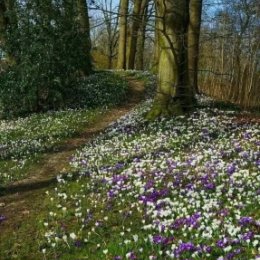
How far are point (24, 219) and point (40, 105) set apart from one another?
1773 cm

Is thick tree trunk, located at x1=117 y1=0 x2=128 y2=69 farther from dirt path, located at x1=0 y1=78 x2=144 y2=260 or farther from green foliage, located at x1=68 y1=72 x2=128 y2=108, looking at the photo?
dirt path, located at x1=0 y1=78 x2=144 y2=260

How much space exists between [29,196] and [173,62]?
30.8 feet

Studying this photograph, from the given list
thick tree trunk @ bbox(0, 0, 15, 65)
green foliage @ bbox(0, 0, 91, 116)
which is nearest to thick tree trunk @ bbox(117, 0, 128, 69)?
thick tree trunk @ bbox(0, 0, 15, 65)

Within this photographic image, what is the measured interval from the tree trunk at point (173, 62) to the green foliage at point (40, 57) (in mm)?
8419

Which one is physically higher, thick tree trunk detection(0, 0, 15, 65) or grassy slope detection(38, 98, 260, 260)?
thick tree trunk detection(0, 0, 15, 65)

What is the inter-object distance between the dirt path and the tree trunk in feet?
10.2

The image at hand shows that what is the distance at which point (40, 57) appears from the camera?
86.2ft

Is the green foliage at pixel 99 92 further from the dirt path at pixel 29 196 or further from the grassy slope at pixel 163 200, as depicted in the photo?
the grassy slope at pixel 163 200

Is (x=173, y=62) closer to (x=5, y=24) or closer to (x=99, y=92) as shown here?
(x=99, y=92)

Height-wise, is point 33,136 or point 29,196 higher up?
point 29,196

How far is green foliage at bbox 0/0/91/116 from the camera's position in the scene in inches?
1037

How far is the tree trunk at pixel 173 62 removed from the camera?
19.1 metres

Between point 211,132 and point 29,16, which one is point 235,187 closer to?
point 211,132

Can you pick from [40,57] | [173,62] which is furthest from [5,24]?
[173,62]
